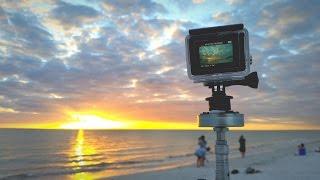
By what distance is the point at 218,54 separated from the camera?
3479 mm

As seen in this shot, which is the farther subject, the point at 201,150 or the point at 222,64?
the point at 201,150

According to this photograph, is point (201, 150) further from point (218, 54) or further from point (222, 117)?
point (218, 54)

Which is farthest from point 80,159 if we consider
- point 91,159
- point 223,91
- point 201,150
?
point 223,91

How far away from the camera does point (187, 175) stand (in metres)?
19.8

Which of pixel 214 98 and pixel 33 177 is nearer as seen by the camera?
pixel 214 98

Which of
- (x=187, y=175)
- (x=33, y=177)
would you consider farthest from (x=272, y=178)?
(x=33, y=177)

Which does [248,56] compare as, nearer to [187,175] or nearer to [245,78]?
Result: [245,78]

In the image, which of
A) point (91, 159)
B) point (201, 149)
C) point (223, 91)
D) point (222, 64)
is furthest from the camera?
point (91, 159)

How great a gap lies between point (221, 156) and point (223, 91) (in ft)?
2.12

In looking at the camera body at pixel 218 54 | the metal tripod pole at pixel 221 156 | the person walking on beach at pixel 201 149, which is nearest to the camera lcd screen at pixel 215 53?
the camera body at pixel 218 54

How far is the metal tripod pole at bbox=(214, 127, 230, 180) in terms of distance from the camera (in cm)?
344

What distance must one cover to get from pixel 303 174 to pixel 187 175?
5.84m

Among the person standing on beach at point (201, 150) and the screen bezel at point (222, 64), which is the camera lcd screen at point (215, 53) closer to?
the screen bezel at point (222, 64)

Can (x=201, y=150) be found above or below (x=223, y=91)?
below
